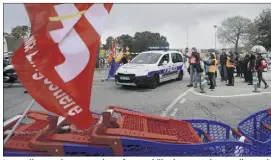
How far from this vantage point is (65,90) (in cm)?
153

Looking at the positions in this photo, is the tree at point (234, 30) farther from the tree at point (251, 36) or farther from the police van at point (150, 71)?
the police van at point (150, 71)

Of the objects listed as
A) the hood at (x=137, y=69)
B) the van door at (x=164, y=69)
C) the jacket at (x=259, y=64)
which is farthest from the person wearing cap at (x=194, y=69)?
the hood at (x=137, y=69)

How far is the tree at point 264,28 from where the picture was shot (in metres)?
2.33

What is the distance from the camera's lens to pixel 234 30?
8.60 ft

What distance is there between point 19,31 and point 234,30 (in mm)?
1807

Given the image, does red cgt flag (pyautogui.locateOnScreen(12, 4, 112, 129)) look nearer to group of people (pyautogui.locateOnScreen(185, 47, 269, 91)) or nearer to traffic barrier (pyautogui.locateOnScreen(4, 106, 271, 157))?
traffic barrier (pyautogui.locateOnScreen(4, 106, 271, 157))

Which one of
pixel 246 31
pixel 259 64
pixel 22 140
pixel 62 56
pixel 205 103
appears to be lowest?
pixel 205 103

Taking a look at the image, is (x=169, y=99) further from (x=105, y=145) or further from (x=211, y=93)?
(x=105, y=145)

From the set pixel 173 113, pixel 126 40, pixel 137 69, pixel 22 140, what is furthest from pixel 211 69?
pixel 22 140

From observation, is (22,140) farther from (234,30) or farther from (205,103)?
(205,103)

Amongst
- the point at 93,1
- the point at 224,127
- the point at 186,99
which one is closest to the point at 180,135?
the point at 224,127

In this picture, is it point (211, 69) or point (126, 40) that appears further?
point (211, 69)

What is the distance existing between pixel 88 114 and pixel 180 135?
33.3 inches

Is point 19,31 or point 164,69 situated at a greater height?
point 19,31
